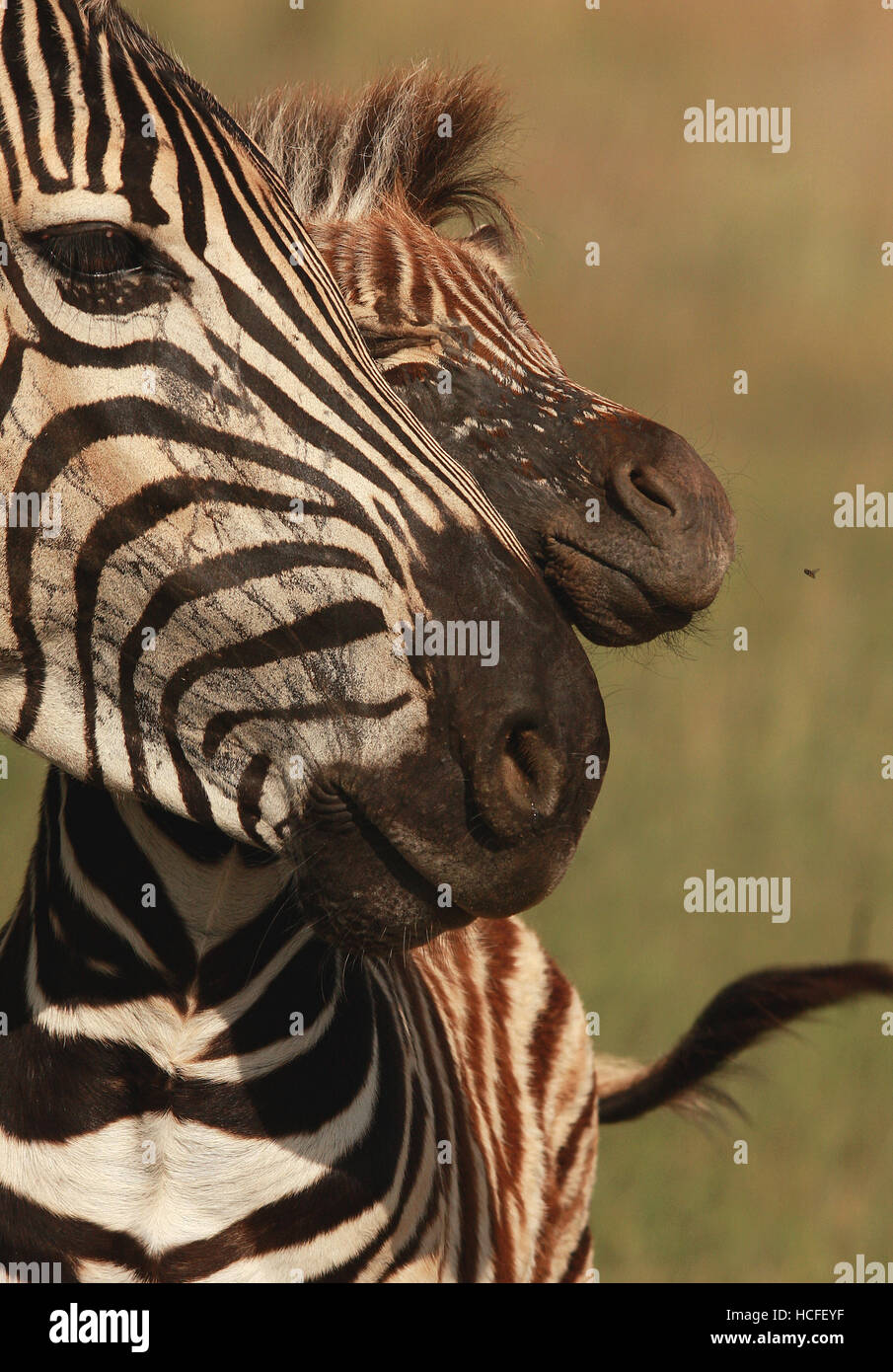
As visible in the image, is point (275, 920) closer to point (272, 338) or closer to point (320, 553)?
point (320, 553)

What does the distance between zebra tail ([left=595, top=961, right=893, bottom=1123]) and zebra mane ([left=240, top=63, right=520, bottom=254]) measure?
94.8 inches

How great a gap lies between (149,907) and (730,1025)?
2.37m

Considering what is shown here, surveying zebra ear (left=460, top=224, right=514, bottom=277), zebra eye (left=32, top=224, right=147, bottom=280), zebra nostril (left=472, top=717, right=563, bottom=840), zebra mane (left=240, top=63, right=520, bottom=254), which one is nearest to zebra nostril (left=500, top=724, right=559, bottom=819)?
zebra nostril (left=472, top=717, right=563, bottom=840)

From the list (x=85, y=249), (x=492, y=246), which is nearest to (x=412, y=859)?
(x=85, y=249)

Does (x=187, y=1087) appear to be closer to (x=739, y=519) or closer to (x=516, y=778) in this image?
(x=516, y=778)

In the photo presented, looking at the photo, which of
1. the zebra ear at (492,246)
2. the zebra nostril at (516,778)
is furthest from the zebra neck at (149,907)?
the zebra ear at (492,246)

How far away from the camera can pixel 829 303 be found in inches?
530

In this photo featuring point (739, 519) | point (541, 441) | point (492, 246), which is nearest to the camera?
point (541, 441)

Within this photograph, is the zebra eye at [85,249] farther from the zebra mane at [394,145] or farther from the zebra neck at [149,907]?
the zebra mane at [394,145]

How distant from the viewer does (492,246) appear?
4363mm

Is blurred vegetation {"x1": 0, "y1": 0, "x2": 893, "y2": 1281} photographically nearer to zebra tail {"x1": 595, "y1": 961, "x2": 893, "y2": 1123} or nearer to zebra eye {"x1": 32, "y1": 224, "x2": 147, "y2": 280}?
zebra tail {"x1": 595, "y1": 961, "x2": 893, "y2": 1123}

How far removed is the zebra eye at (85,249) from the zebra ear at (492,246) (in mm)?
2333
